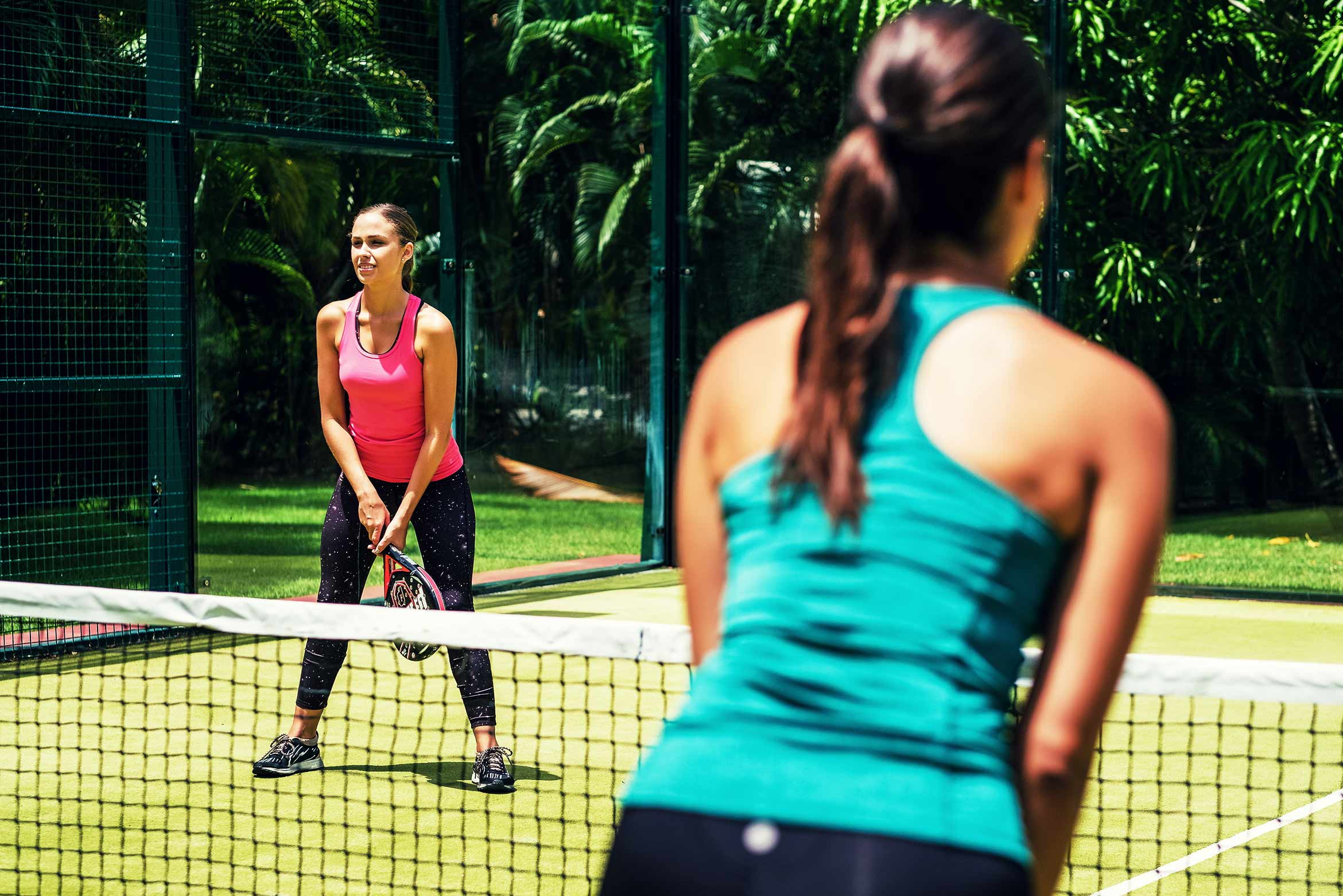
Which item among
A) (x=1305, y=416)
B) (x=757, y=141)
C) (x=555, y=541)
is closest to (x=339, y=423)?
(x=757, y=141)

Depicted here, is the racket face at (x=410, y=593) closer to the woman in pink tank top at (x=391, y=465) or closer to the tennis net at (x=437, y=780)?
the woman in pink tank top at (x=391, y=465)

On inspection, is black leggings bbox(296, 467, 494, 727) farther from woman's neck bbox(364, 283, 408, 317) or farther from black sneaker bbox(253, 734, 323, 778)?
woman's neck bbox(364, 283, 408, 317)

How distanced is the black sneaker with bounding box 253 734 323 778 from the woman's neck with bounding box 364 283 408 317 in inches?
56.1

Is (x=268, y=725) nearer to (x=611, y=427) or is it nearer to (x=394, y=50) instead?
(x=394, y=50)

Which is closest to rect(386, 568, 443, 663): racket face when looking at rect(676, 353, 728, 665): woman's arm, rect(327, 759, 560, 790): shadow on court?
rect(327, 759, 560, 790): shadow on court

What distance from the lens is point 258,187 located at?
1212 cm

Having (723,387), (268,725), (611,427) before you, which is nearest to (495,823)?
(268,725)

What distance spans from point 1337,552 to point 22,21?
8.79 metres

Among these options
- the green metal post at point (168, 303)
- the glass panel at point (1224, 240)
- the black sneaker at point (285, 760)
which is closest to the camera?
the black sneaker at point (285, 760)

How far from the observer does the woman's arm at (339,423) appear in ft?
18.2

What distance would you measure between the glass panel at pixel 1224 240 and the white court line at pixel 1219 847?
18.7 feet

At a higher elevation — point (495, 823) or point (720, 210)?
point (720, 210)

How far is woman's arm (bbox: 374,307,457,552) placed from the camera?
5.54m

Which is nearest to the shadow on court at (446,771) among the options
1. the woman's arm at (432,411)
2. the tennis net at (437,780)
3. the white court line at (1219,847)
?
the tennis net at (437,780)
